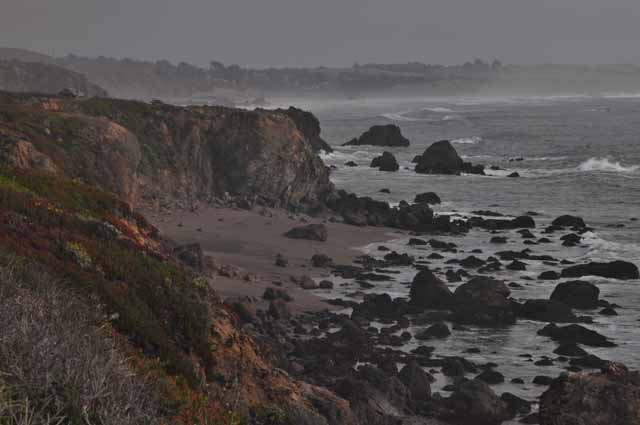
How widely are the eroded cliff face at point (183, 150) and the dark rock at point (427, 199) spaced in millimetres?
6427

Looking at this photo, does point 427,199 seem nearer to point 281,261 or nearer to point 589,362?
point 281,261

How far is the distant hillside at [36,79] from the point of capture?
464 ft

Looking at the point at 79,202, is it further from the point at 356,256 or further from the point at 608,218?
the point at 608,218

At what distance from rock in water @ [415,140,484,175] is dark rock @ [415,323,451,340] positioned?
4655 cm

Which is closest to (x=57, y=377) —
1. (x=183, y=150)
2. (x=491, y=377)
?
(x=491, y=377)

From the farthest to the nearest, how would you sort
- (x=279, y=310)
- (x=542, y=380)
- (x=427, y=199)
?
1. (x=427, y=199)
2. (x=279, y=310)
3. (x=542, y=380)

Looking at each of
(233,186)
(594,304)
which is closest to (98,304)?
(594,304)

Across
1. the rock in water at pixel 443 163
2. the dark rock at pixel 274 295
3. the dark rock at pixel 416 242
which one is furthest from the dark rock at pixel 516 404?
the rock in water at pixel 443 163

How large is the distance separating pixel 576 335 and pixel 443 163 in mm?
47879

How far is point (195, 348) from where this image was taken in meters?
13.7

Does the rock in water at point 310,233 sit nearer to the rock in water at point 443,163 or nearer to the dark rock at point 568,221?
the dark rock at point 568,221

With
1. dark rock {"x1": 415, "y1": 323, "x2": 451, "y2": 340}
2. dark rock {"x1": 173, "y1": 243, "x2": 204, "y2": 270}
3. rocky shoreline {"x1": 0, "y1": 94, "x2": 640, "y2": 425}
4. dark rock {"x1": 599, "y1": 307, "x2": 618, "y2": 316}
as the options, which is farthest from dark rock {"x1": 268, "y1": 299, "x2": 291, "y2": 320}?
dark rock {"x1": 599, "y1": 307, "x2": 618, "y2": 316}

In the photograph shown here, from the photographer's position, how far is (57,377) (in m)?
6.97

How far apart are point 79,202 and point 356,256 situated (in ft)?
73.0
